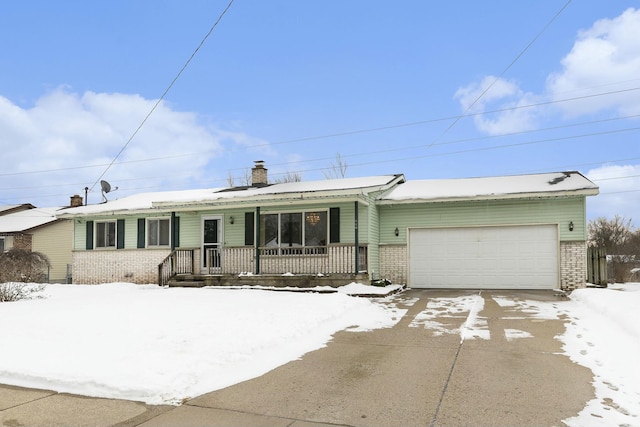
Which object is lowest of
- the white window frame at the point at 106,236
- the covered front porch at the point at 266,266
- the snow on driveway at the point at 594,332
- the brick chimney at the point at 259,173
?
the snow on driveway at the point at 594,332

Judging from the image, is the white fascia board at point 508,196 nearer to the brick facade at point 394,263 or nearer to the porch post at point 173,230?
the brick facade at point 394,263

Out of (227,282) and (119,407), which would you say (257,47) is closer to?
(227,282)

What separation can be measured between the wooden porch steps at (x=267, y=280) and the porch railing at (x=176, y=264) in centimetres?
44

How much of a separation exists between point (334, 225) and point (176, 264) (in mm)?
6676

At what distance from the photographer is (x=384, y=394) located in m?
4.88

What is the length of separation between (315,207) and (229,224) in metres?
3.75

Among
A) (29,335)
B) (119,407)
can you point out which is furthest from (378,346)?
(29,335)

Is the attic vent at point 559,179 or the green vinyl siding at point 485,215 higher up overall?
the attic vent at point 559,179

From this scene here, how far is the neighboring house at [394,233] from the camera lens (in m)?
15.1

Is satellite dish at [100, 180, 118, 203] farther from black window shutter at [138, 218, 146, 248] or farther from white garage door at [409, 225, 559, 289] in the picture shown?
white garage door at [409, 225, 559, 289]

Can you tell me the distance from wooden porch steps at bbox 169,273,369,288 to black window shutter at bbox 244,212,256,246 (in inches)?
62.5

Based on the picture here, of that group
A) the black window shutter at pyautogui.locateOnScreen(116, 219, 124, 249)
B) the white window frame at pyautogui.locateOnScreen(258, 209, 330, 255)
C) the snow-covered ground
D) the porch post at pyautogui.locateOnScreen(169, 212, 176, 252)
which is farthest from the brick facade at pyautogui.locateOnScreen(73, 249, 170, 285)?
the snow-covered ground

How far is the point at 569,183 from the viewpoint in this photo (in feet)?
50.9

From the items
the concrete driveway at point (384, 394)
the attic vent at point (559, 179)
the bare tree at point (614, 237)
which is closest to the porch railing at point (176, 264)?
the concrete driveway at point (384, 394)
